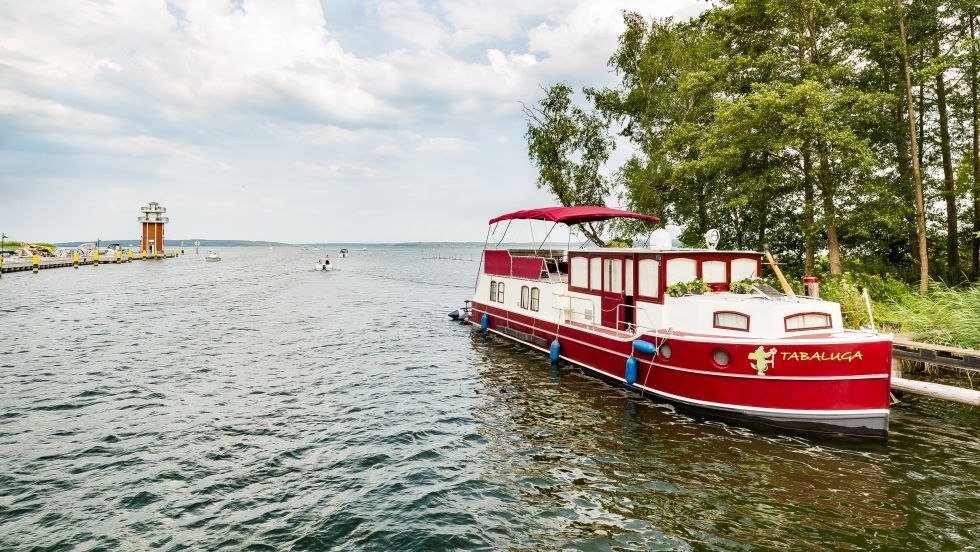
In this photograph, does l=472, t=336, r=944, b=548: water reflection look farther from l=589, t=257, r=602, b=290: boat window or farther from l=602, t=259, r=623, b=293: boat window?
l=589, t=257, r=602, b=290: boat window

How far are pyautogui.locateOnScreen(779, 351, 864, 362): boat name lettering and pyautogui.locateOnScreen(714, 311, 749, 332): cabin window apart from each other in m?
1.50

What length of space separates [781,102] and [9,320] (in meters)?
45.6

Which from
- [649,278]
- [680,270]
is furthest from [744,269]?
[649,278]

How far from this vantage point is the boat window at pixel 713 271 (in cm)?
1542

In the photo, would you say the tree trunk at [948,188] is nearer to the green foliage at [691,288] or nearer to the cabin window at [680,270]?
the cabin window at [680,270]

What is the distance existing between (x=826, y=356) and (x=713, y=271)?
4586 millimetres

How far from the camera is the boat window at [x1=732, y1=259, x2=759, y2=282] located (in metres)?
15.6

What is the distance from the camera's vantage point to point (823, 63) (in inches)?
924

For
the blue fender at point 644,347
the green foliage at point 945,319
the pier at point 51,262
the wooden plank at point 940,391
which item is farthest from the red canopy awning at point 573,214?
the pier at point 51,262

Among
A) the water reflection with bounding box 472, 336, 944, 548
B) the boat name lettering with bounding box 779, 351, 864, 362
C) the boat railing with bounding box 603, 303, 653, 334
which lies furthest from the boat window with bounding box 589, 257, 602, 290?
the boat name lettering with bounding box 779, 351, 864, 362

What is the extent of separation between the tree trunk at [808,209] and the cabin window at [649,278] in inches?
484

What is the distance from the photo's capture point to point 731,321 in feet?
44.1

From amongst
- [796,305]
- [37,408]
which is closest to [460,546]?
[796,305]

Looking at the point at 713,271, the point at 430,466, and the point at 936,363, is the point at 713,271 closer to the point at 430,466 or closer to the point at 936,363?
the point at 936,363
